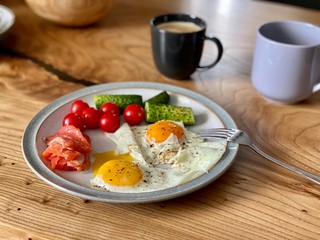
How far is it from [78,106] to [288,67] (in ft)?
1.77

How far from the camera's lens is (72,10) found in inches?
64.1

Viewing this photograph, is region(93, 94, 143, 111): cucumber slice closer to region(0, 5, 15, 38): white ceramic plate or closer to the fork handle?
the fork handle

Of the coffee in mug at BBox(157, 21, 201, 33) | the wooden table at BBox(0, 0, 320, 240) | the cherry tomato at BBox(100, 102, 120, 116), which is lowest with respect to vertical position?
the wooden table at BBox(0, 0, 320, 240)

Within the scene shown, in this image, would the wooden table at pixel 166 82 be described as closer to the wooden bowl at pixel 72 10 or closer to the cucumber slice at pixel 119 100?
the wooden bowl at pixel 72 10

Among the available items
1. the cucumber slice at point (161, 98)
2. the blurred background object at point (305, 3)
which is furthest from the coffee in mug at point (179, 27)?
the blurred background object at point (305, 3)

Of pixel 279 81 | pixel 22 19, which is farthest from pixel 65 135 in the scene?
pixel 22 19

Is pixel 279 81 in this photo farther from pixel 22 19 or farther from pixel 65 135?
pixel 22 19

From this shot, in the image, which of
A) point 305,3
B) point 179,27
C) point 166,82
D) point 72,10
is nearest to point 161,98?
point 166,82

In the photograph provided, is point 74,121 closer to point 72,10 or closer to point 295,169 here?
point 295,169

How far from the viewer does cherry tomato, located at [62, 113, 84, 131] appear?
1112mm

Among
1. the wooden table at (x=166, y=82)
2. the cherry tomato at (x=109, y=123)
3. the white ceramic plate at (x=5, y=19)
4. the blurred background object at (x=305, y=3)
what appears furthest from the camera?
the blurred background object at (x=305, y=3)

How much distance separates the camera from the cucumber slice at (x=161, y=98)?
1.22 m

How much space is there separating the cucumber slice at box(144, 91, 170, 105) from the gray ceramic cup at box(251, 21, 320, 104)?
0.26m

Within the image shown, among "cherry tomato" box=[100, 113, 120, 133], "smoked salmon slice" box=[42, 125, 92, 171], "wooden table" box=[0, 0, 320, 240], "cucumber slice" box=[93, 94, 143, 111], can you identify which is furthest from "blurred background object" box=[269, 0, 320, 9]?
"smoked salmon slice" box=[42, 125, 92, 171]
